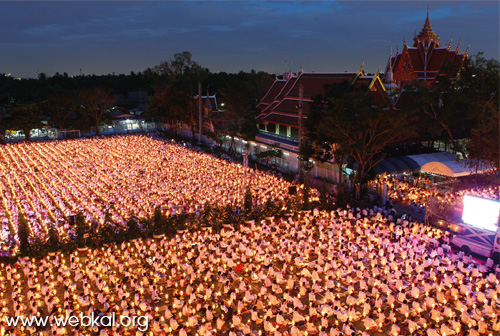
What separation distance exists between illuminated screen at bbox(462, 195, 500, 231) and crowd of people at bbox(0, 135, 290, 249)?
10912 millimetres

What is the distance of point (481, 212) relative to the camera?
1970 cm

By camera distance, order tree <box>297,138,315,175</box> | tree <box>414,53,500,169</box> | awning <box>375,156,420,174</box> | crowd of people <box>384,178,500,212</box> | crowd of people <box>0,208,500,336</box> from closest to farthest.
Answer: crowd of people <box>0,208,500,336</box>
crowd of people <box>384,178,500,212</box>
tree <box>414,53,500,169</box>
tree <box>297,138,315,175</box>
awning <box>375,156,420,174</box>

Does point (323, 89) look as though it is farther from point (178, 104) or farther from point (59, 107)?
point (59, 107)

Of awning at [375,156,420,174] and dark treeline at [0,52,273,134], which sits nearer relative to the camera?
awning at [375,156,420,174]

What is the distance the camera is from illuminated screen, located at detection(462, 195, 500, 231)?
63.4 feet

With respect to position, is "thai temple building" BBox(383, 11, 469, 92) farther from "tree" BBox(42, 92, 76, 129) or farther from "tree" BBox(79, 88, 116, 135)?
"tree" BBox(42, 92, 76, 129)

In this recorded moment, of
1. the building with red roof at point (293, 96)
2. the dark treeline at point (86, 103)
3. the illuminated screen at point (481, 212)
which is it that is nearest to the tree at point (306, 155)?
the building with red roof at point (293, 96)

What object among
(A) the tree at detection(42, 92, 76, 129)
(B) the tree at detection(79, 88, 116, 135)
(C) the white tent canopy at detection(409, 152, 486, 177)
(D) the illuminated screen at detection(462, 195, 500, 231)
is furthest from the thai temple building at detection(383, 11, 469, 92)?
(A) the tree at detection(42, 92, 76, 129)

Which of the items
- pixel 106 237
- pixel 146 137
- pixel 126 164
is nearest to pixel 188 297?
pixel 106 237

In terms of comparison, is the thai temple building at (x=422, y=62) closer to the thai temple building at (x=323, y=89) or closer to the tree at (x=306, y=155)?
the thai temple building at (x=323, y=89)

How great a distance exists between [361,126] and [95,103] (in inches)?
1660

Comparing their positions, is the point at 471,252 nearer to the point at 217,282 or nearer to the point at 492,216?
the point at 492,216

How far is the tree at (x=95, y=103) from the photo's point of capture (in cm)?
5469

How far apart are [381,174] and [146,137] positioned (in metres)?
31.3
